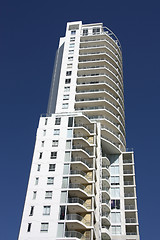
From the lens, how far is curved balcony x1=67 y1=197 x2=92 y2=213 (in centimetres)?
5050

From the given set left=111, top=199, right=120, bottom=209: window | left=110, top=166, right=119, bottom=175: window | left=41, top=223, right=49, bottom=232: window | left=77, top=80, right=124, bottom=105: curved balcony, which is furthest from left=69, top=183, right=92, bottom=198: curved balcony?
left=77, top=80, right=124, bottom=105: curved balcony

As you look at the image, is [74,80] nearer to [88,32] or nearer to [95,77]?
[95,77]

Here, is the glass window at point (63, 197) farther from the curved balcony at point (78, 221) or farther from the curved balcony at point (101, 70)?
the curved balcony at point (101, 70)

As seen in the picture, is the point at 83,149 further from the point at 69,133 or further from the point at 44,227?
the point at 44,227

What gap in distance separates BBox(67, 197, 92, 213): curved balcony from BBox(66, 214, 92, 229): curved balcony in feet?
3.92

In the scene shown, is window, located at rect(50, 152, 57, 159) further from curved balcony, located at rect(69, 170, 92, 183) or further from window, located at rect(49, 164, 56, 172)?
curved balcony, located at rect(69, 170, 92, 183)

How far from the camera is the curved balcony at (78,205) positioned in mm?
50500

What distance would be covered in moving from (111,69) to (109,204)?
37528 millimetres

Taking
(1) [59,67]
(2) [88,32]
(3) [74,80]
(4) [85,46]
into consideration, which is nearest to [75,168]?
(3) [74,80]

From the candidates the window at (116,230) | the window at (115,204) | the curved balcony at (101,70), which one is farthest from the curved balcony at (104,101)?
the window at (116,230)

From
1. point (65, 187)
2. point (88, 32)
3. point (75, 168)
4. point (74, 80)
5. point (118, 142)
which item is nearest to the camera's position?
point (65, 187)

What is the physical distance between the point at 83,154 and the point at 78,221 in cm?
1427

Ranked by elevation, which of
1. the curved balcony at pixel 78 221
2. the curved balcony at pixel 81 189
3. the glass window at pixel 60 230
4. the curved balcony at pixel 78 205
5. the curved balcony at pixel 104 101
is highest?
the curved balcony at pixel 104 101

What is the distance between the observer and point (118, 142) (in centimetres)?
7225
